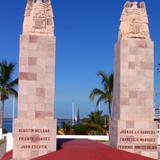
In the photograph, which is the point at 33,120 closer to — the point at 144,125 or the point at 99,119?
the point at 144,125

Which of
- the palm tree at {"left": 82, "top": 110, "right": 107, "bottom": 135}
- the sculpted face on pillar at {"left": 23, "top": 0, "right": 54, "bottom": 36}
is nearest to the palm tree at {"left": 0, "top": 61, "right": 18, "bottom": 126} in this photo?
the palm tree at {"left": 82, "top": 110, "right": 107, "bottom": 135}

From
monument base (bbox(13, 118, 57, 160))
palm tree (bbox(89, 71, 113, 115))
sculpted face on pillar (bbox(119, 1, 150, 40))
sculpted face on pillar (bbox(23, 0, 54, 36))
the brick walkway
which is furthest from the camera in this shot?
palm tree (bbox(89, 71, 113, 115))

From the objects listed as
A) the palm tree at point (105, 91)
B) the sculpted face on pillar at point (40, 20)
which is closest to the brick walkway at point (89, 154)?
the sculpted face on pillar at point (40, 20)

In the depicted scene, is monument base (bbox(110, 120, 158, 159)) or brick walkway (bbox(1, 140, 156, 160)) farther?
monument base (bbox(110, 120, 158, 159))

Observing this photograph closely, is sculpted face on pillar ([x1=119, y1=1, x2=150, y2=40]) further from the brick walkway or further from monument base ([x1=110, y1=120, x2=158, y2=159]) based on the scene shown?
the brick walkway

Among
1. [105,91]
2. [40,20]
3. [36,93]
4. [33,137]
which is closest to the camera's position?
[33,137]

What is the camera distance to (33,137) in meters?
19.5

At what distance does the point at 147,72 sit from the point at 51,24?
6.02 m

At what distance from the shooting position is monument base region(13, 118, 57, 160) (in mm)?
19359

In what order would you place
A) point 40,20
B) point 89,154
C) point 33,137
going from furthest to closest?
1. point 40,20
2. point 33,137
3. point 89,154

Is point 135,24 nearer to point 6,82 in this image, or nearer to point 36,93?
point 36,93

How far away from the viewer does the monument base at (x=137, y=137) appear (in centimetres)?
2048

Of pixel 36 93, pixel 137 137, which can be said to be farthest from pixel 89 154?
pixel 36 93

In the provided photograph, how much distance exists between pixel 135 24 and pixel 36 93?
22.7ft
